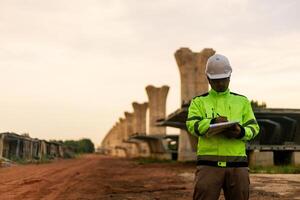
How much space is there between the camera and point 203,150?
414 cm

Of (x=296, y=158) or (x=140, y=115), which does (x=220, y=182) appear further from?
(x=140, y=115)

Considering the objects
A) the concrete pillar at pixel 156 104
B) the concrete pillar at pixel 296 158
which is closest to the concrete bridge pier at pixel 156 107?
the concrete pillar at pixel 156 104

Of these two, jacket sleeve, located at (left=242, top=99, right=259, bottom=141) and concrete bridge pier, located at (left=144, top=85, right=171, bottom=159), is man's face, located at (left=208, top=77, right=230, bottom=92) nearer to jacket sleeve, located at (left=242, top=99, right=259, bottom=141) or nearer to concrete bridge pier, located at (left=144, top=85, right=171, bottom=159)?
jacket sleeve, located at (left=242, top=99, right=259, bottom=141)

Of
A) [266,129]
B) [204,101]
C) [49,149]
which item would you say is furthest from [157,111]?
[204,101]

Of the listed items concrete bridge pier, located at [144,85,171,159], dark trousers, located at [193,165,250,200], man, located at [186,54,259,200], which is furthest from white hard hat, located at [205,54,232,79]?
concrete bridge pier, located at [144,85,171,159]

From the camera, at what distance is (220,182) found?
4047mm

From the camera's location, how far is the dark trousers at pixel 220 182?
4023 mm

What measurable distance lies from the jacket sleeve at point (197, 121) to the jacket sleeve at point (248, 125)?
32cm

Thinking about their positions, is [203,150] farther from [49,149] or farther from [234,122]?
[49,149]

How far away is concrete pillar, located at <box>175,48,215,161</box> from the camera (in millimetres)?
34344

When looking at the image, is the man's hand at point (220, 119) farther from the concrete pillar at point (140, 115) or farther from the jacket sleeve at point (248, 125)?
the concrete pillar at point (140, 115)

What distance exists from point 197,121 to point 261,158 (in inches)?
736

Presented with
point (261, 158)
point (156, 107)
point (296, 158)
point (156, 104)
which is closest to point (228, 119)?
point (261, 158)

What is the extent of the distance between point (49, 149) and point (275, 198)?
128 feet
